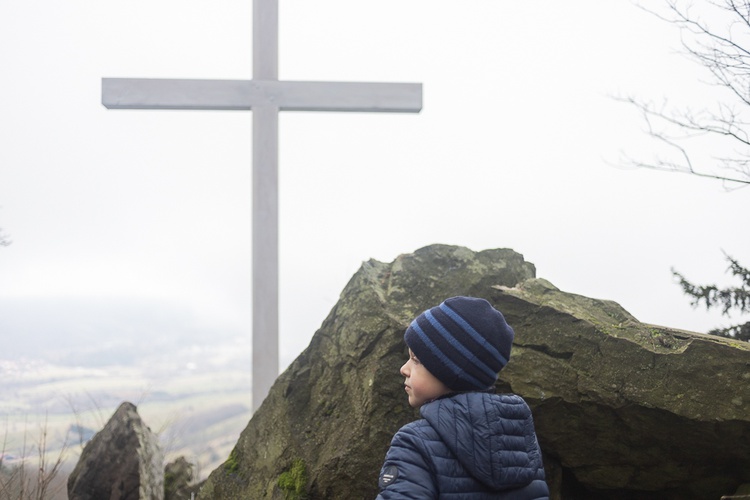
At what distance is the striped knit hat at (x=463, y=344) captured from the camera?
172cm

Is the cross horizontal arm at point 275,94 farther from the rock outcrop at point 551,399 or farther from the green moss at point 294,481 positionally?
the green moss at point 294,481

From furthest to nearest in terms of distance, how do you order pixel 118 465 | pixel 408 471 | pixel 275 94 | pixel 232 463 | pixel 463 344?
pixel 275 94 < pixel 118 465 < pixel 232 463 < pixel 463 344 < pixel 408 471

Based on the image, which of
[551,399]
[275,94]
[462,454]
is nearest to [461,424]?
[462,454]

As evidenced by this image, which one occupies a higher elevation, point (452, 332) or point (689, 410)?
point (452, 332)

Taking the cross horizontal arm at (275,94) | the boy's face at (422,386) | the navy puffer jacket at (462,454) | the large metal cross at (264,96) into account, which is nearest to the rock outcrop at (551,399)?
the boy's face at (422,386)

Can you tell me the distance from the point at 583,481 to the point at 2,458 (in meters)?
3.06

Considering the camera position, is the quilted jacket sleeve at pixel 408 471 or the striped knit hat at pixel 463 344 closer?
the quilted jacket sleeve at pixel 408 471

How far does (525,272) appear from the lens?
Result: 2.96m

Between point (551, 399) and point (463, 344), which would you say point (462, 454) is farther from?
point (551, 399)

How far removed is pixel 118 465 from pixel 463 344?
2565 mm

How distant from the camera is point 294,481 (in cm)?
266

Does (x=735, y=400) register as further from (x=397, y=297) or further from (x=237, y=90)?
(x=237, y=90)

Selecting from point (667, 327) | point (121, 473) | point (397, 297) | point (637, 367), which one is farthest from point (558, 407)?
point (121, 473)

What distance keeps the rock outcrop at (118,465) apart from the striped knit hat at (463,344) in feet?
7.82
